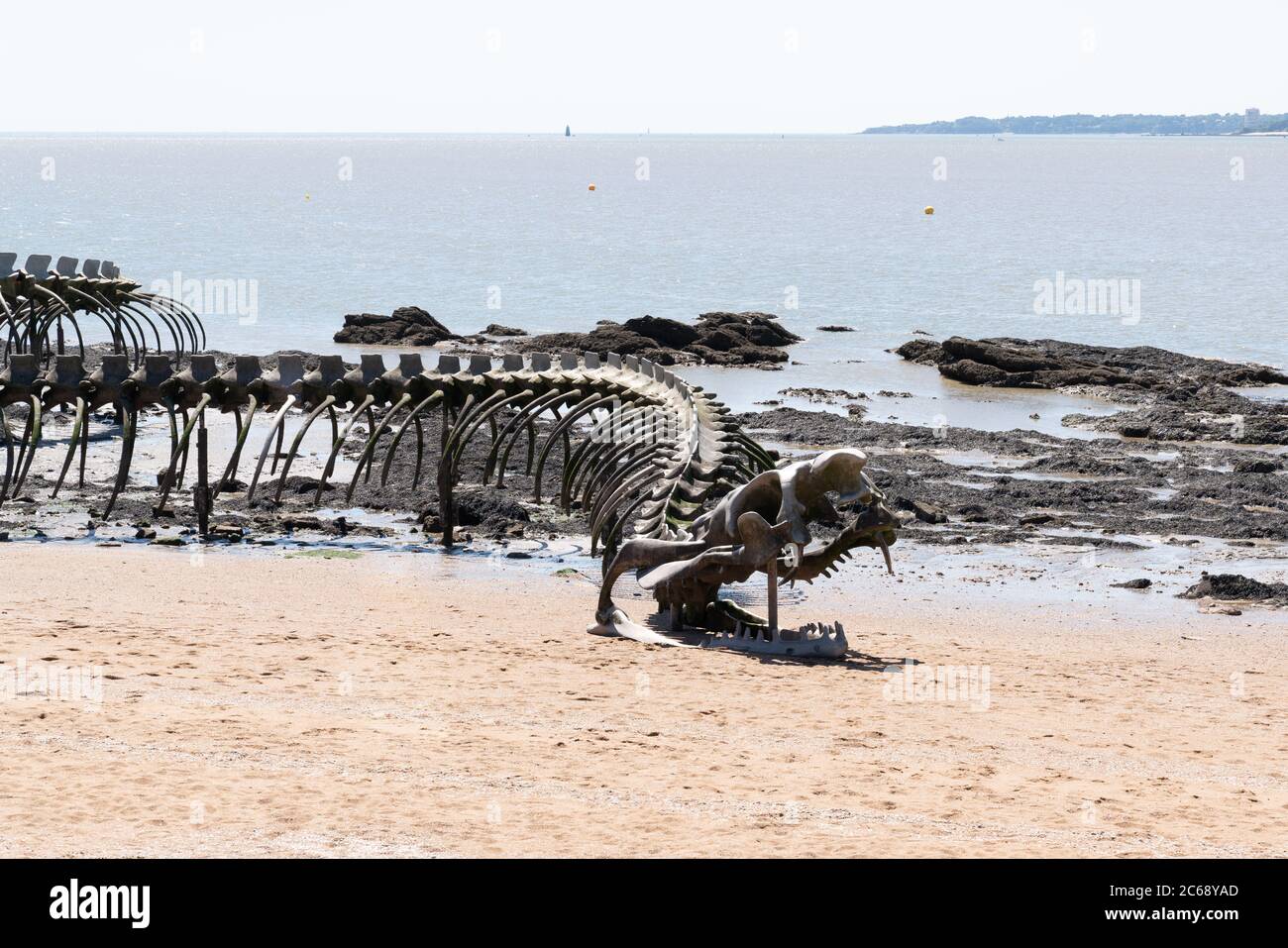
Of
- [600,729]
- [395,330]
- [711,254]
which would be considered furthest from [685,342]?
[711,254]

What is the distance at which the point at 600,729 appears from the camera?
1095cm

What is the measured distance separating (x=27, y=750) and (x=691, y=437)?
719cm

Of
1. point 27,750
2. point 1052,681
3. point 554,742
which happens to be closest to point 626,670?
point 554,742

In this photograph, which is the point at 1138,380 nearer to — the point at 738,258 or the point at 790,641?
the point at 790,641

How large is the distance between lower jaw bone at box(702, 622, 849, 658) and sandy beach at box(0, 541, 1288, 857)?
6.6 inches

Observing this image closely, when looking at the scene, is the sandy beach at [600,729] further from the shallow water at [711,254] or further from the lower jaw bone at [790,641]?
the shallow water at [711,254]

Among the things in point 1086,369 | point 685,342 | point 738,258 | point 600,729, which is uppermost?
point 738,258

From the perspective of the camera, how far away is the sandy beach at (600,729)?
881cm

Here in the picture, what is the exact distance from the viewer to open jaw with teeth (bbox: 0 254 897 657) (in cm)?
1285

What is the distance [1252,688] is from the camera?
514 inches

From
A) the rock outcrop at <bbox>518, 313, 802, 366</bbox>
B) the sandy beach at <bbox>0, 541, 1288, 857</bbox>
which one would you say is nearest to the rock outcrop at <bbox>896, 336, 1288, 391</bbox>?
the rock outcrop at <bbox>518, 313, 802, 366</bbox>

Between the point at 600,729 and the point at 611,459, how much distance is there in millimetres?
5657
